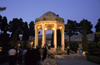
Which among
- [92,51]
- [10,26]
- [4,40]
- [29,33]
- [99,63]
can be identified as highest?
[10,26]

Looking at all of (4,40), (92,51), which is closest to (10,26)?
(4,40)

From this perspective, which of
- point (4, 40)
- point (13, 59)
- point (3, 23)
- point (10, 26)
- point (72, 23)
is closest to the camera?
point (13, 59)

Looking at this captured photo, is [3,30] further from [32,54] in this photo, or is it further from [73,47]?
[32,54]

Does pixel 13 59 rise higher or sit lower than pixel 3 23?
lower

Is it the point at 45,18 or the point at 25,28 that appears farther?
the point at 25,28

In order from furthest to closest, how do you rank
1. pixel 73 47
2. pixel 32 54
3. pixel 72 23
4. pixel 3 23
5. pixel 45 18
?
1. pixel 72 23
2. pixel 3 23
3. pixel 73 47
4. pixel 45 18
5. pixel 32 54

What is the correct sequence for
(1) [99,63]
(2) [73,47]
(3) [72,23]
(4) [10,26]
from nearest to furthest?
(1) [99,63] < (2) [73,47] < (4) [10,26] < (3) [72,23]

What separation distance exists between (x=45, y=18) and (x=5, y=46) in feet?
33.9

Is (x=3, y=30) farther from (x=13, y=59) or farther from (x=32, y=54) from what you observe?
(x=32, y=54)

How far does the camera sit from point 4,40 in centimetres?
1580

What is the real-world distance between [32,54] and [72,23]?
4747cm

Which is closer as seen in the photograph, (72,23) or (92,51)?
(92,51)

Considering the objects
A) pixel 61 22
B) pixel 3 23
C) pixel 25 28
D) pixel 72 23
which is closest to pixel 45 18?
pixel 61 22

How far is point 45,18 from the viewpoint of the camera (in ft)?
75.5
